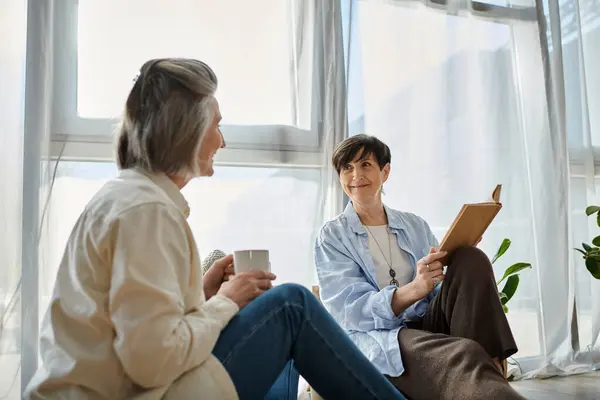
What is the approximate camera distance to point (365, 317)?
165 centimetres

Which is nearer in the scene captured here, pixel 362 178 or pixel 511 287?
pixel 362 178

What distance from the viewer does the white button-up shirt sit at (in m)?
0.83

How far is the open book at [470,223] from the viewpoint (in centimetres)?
146

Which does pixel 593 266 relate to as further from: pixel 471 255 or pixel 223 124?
pixel 223 124

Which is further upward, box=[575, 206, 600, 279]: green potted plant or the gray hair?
the gray hair

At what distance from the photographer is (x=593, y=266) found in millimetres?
2395

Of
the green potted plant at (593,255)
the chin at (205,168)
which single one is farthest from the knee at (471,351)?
the green potted plant at (593,255)

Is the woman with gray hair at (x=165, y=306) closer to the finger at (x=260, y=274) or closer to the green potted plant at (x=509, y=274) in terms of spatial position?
the finger at (x=260, y=274)

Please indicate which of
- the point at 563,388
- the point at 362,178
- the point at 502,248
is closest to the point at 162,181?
the point at 362,178

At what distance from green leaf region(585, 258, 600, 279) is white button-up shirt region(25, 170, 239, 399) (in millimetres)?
1939

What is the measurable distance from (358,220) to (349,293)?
25 centimetres

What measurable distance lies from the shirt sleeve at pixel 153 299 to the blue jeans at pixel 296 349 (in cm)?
11

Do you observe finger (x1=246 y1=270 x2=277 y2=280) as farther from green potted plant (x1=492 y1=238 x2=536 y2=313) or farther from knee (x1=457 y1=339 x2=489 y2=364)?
green potted plant (x1=492 y1=238 x2=536 y2=313)

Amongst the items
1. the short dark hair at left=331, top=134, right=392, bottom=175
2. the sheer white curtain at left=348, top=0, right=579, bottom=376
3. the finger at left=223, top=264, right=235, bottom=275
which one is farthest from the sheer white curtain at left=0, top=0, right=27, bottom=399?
the sheer white curtain at left=348, top=0, right=579, bottom=376
